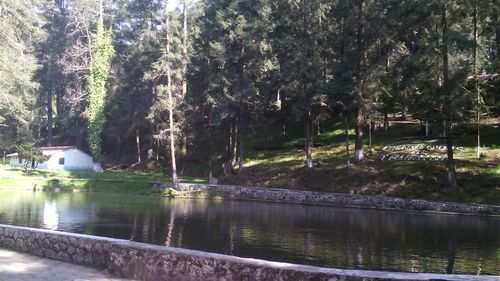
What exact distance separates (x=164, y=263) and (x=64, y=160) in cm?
5399

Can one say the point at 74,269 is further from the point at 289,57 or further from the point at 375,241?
the point at 289,57

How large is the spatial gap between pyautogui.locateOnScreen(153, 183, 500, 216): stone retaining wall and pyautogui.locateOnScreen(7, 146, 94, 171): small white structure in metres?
23.0

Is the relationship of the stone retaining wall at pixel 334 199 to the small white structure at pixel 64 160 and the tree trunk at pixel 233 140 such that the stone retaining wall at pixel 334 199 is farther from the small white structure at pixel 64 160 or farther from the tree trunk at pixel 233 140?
the small white structure at pixel 64 160

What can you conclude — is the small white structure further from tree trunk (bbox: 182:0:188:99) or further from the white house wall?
tree trunk (bbox: 182:0:188:99)

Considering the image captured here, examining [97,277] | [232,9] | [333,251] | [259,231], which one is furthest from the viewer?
[232,9]

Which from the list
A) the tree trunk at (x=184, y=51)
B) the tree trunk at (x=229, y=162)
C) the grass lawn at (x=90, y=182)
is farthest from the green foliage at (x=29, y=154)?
the tree trunk at (x=229, y=162)

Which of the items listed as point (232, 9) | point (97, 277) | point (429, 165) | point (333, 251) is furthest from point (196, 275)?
point (232, 9)

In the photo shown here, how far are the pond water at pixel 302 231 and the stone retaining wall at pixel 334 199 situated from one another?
4.43 feet

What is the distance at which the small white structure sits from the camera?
56.1m

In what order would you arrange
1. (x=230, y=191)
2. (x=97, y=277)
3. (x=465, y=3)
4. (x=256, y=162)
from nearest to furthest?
(x=97, y=277) < (x=465, y=3) < (x=230, y=191) < (x=256, y=162)

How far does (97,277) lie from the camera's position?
8.41 metres

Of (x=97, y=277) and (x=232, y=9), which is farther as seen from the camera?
(x=232, y=9)

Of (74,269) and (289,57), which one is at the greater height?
(289,57)

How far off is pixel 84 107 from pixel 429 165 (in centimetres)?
4846
